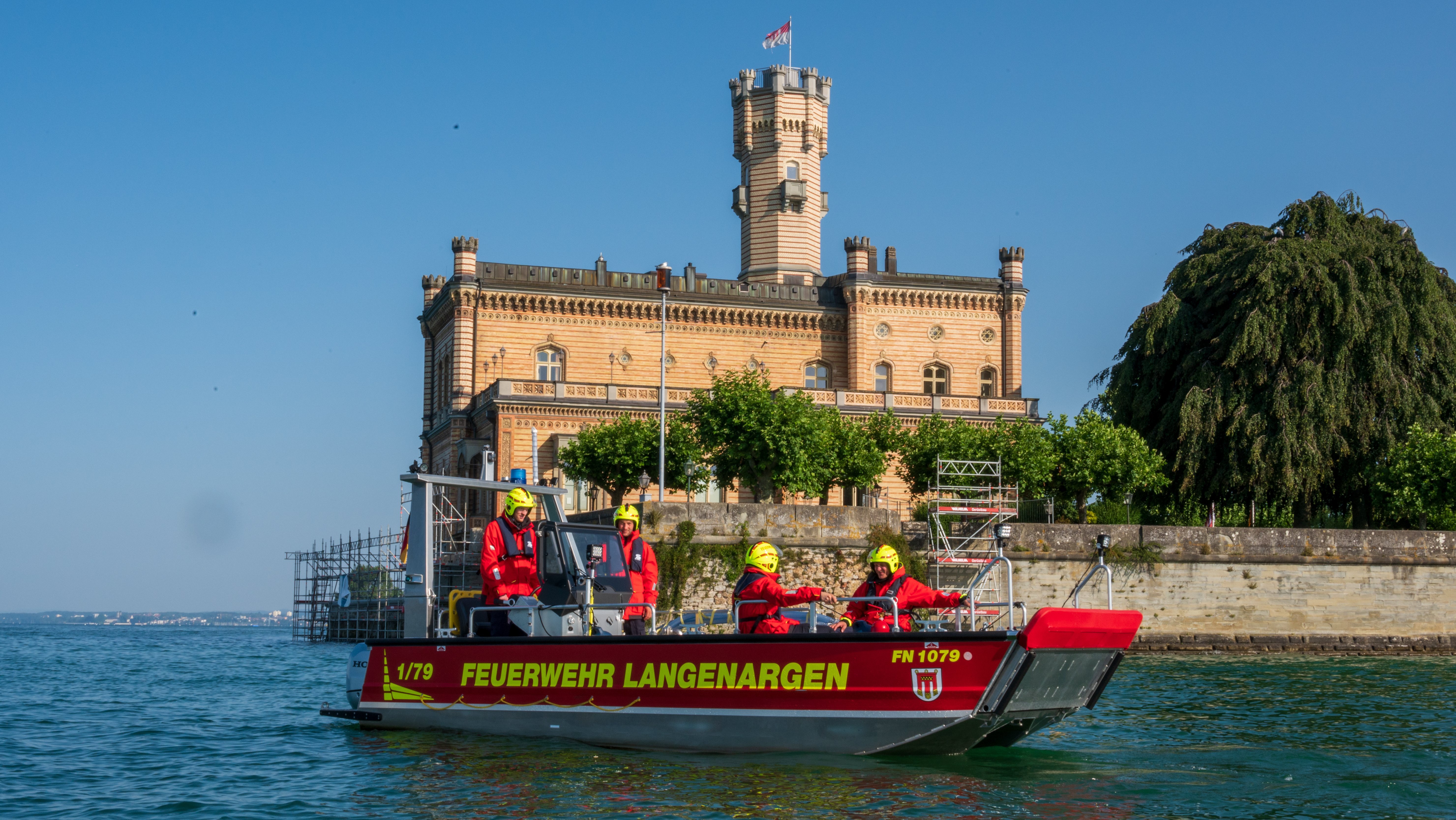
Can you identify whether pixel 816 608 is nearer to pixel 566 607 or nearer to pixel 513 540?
pixel 566 607

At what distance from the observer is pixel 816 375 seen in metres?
57.8

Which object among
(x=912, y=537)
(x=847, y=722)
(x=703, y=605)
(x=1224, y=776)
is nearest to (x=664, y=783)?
(x=847, y=722)

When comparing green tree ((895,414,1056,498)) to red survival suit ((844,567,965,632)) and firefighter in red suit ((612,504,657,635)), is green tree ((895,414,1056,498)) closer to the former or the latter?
firefighter in red suit ((612,504,657,635))

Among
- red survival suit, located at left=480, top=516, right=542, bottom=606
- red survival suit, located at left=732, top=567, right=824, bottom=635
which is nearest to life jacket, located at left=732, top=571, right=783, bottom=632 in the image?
red survival suit, located at left=732, top=567, right=824, bottom=635

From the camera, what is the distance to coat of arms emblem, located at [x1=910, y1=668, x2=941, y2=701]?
44.0ft

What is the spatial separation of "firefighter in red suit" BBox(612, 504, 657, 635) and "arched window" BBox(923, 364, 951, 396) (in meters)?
42.3

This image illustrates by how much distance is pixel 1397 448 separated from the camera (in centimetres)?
3912

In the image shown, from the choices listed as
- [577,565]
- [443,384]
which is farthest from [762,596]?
[443,384]

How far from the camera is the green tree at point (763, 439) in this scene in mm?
40875

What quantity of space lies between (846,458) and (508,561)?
28705 mm

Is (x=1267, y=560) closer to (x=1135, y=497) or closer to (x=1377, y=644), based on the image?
(x=1377, y=644)

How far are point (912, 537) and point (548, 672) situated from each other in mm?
21946

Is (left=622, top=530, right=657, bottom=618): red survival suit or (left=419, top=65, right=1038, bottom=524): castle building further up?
(left=419, top=65, right=1038, bottom=524): castle building

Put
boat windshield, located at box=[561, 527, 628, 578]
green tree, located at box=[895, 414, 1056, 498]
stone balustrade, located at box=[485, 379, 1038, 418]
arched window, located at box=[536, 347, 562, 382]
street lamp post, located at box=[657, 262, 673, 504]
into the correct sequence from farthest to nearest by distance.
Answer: arched window, located at box=[536, 347, 562, 382]
stone balustrade, located at box=[485, 379, 1038, 418]
green tree, located at box=[895, 414, 1056, 498]
street lamp post, located at box=[657, 262, 673, 504]
boat windshield, located at box=[561, 527, 628, 578]
